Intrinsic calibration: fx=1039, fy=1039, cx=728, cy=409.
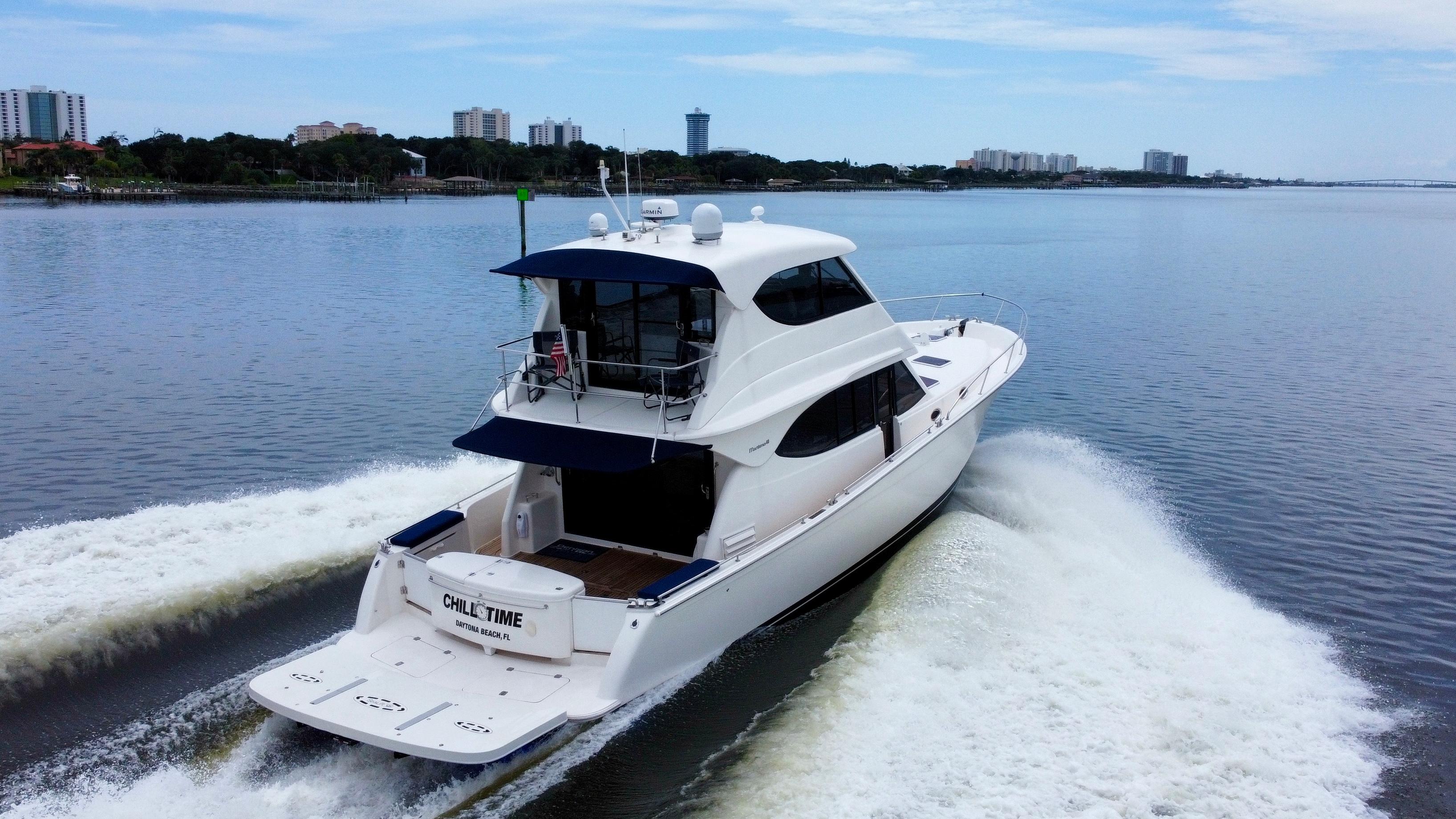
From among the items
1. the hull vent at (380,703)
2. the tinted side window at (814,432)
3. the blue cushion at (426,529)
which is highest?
the tinted side window at (814,432)

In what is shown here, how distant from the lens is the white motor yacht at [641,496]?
6.94 metres

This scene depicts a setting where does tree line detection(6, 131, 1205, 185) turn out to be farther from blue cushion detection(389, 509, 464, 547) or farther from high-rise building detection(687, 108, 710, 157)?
blue cushion detection(389, 509, 464, 547)

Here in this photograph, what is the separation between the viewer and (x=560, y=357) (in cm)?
845

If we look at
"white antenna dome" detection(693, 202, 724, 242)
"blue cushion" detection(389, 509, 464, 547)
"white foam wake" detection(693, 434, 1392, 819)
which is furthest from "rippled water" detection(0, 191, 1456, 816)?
"white antenna dome" detection(693, 202, 724, 242)

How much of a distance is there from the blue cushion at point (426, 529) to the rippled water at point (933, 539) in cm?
120

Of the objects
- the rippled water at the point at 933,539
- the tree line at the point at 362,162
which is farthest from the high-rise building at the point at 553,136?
the rippled water at the point at 933,539

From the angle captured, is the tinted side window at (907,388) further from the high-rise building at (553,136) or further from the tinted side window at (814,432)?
the high-rise building at (553,136)

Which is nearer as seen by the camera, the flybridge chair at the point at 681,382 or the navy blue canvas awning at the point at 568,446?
the navy blue canvas awning at the point at 568,446

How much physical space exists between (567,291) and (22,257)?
37608 mm

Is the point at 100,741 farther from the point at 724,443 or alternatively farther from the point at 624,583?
the point at 724,443

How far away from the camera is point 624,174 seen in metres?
10.8

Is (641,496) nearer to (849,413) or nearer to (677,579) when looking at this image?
(677,579)

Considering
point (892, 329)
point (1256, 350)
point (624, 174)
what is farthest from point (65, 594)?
point (1256, 350)

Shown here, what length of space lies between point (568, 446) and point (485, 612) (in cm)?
146
